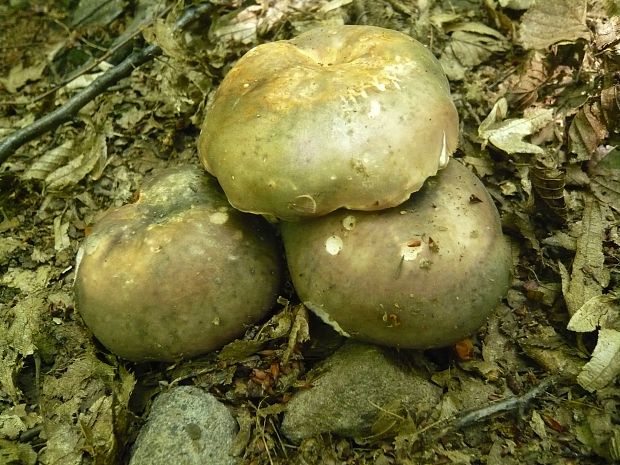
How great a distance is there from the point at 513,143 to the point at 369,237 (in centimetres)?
136

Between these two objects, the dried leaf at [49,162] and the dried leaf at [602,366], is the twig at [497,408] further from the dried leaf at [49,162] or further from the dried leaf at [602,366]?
the dried leaf at [49,162]

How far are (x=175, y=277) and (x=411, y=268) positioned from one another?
109cm

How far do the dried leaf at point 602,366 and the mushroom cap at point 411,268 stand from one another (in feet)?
1.63

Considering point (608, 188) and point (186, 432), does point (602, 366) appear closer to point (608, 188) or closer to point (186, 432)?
point (608, 188)

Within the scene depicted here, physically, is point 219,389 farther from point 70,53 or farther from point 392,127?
point 70,53

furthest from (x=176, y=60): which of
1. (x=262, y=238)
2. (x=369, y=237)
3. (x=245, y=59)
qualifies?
(x=369, y=237)

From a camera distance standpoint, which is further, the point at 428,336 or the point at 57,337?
the point at 57,337

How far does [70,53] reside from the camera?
479 cm

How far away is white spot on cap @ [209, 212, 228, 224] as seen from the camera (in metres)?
2.74

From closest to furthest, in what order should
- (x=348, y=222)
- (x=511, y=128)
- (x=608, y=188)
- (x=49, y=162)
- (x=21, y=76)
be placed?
(x=348, y=222) < (x=608, y=188) < (x=511, y=128) < (x=49, y=162) < (x=21, y=76)

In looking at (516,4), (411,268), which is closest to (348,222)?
(411,268)

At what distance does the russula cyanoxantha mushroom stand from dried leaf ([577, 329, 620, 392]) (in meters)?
1.53

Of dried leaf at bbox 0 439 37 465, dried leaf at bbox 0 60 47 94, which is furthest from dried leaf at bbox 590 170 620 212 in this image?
dried leaf at bbox 0 60 47 94

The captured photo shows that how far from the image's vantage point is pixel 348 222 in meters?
2.47
